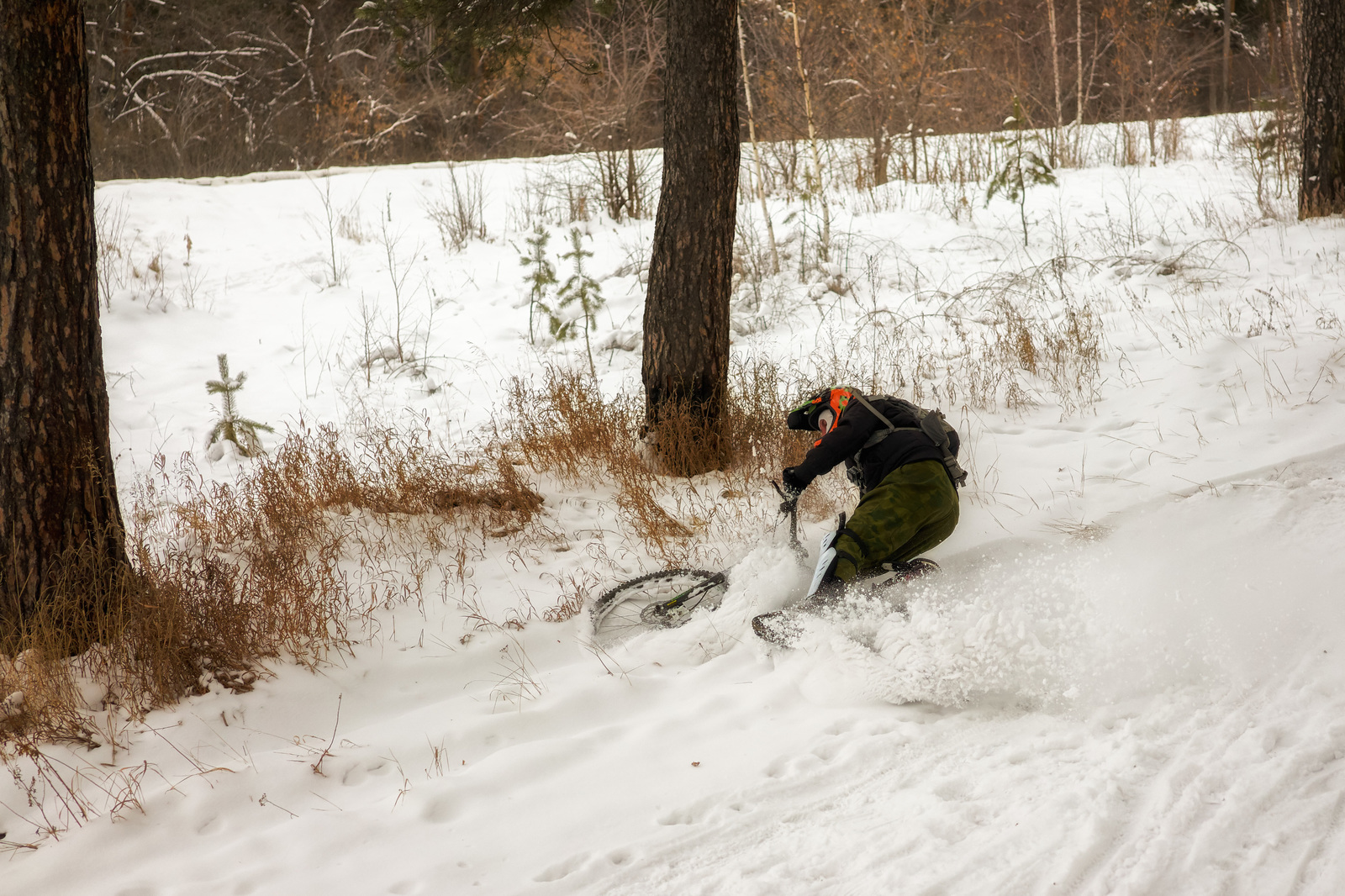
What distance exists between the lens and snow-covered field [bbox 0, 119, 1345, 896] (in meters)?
2.42

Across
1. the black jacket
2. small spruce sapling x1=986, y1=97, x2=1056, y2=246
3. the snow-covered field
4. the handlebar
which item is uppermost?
small spruce sapling x1=986, y1=97, x2=1056, y2=246

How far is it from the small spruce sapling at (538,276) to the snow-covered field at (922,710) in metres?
1.80

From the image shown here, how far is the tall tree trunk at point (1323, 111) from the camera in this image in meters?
7.73

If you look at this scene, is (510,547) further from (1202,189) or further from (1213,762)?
(1202,189)

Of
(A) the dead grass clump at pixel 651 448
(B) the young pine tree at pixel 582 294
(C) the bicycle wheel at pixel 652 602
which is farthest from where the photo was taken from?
(B) the young pine tree at pixel 582 294

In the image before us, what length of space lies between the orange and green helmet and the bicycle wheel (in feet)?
2.92

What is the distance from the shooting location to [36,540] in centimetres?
331

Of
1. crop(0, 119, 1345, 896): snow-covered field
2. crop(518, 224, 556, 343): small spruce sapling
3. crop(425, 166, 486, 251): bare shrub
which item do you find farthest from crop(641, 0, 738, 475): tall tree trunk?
crop(425, 166, 486, 251): bare shrub

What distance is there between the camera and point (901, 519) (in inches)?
148

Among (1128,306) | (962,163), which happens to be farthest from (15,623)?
(962,163)

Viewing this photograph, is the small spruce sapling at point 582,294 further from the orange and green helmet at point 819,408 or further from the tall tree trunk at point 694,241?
the orange and green helmet at point 819,408

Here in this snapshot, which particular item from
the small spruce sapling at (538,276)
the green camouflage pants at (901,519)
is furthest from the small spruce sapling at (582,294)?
the green camouflage pants at (901,519)

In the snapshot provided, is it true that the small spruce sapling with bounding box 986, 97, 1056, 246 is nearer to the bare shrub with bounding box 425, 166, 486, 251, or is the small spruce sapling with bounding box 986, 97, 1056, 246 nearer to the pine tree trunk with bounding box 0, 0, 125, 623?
the bare shrub with bounding box 425, 166, 486, 251

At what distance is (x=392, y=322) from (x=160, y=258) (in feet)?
11.1
